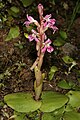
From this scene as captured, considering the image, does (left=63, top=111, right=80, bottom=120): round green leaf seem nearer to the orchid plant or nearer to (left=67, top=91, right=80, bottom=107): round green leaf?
(left=67, top=91, right=80, bottom=107): round green leaf

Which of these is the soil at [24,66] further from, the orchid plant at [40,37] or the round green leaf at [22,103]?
the orchid plant at [40,37]

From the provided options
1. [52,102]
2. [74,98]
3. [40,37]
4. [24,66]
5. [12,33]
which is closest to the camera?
[40,37]

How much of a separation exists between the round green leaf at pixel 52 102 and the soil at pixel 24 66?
39 centimetres

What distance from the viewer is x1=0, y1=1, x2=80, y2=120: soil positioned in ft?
10.6

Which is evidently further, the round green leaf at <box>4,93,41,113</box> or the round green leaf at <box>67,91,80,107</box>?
the round green leaf at <box>67,91,80,107</box>

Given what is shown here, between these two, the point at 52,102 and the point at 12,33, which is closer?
the point at 52,102

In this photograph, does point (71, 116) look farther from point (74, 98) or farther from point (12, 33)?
point (12, 33)

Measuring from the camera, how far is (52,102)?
2756 millimetres

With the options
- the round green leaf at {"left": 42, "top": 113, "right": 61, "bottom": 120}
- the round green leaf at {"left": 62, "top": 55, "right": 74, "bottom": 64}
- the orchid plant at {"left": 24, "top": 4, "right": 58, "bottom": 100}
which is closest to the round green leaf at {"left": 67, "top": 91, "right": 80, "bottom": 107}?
the round green leaf at {"left": 42, "top": 113, "right": 61, "bottom": 120}

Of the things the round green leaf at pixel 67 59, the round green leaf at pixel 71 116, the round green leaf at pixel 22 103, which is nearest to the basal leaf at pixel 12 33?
the round green leaf at pixel 67 59

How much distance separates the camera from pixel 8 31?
369 centimetres

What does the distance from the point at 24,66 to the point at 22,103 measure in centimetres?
71

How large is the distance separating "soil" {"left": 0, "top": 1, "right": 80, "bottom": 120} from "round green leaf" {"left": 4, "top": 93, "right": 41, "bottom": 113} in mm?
243

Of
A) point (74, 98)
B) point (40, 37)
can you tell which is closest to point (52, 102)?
point (74, 98)
